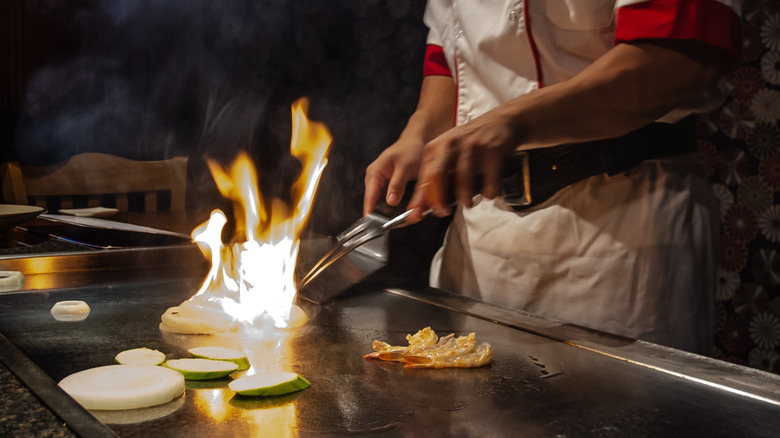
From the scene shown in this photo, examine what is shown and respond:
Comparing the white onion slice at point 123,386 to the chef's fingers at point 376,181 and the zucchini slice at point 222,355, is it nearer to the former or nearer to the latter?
the zucchini slice at point 222,355

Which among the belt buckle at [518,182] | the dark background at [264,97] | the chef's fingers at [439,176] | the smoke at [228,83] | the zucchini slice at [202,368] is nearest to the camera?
the zucchini slice at [202,368]

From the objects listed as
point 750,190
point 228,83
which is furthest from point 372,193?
point 228,83

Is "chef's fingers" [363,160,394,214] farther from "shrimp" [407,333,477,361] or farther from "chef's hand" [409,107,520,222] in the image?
"shrimp" [407,333,477,361]

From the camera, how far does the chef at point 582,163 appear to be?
1384 millimetres

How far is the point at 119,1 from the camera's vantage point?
5.27 metres

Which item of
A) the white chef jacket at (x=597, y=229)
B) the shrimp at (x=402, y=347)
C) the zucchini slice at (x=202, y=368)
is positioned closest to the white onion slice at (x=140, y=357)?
the zucchini slice at (x=202, y=368)

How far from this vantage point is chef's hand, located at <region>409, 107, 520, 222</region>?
52.2 inches

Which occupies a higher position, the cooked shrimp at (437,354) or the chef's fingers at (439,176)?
the chef's fingers at (439,176)

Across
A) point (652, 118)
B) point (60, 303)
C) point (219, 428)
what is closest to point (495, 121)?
point (652, 118)

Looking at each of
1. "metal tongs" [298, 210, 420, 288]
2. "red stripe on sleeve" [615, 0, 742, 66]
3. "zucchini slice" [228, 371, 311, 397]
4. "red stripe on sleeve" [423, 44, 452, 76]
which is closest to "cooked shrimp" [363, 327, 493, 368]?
"zucchini slice" [228, 371, 311, 397]

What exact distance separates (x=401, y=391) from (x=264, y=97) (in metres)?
4.09

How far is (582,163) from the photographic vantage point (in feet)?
5.19

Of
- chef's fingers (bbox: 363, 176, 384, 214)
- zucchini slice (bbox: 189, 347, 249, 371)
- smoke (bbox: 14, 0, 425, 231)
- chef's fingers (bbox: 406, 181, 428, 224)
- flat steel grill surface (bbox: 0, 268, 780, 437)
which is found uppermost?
smoke (bbox: 14, 0, 425, 231)

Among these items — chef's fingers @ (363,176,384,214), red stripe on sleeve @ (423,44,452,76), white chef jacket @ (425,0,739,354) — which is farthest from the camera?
red stripe on sleeve @ (423,44,452,76)
